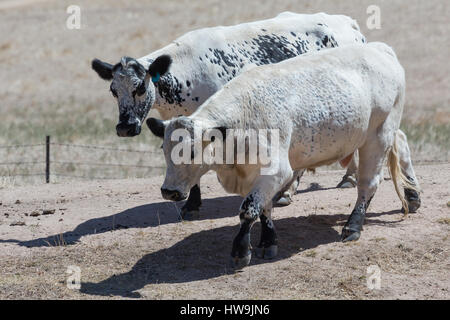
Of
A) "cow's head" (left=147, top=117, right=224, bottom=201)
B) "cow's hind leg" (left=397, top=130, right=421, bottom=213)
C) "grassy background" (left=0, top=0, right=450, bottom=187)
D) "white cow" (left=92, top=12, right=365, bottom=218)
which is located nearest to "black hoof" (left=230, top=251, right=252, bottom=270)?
"cow's head" (left=147, top=117, right=224, bottom=201)

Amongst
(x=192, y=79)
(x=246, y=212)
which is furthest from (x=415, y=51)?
(x=246, y=212)

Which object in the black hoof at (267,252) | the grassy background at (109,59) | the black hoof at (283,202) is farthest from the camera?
the grassy background at (109,59)

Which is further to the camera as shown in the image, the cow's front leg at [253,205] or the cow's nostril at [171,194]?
the cow's front leg at [253,205]

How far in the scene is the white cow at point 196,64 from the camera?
9477 mm

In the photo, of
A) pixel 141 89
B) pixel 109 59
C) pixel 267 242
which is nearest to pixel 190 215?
pixel 141 89

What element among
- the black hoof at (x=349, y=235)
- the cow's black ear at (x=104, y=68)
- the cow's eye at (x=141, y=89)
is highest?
the cow's black ear at (x=104, y=68)

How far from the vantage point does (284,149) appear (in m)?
8.01

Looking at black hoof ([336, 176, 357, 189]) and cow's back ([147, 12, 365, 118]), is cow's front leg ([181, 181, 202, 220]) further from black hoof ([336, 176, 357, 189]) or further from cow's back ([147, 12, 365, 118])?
black hoof ([336, 176, 357, 189])

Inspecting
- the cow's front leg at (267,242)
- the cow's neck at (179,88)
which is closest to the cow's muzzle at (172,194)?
the cow's front leg at (267,242)

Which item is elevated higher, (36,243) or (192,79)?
(192,79)

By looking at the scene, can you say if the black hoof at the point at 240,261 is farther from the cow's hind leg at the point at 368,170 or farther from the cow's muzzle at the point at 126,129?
the cow's muzzle at the point at 126,129
